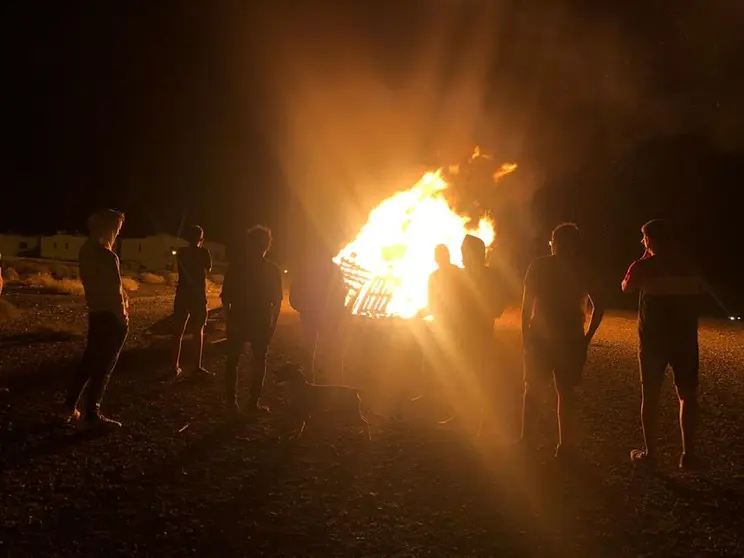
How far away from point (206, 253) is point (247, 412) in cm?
223

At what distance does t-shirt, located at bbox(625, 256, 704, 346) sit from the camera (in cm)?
466

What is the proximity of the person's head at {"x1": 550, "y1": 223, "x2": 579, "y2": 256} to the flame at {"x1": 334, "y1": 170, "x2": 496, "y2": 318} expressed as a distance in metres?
7.69

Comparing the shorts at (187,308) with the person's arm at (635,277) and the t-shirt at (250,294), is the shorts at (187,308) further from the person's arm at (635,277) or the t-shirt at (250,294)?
the person's arm at (635,277)

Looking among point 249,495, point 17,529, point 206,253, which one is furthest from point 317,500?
point 206,253

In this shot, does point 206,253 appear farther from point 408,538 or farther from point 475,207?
point 475,207

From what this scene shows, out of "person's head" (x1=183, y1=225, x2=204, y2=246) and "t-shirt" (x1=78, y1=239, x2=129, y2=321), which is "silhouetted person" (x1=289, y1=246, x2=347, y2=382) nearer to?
"person's head" (x1=183, y1=225, x2=204, y2=246)

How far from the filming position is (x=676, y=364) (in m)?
4.66

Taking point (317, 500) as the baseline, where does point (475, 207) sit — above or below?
above

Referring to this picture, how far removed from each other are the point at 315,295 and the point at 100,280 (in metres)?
2.19

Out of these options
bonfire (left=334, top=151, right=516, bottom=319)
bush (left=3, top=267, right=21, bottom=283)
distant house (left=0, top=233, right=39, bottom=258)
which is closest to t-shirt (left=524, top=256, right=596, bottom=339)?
bonfire (left=334, top=151, right=516, bottom=319)

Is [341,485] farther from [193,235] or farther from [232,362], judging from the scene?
[193,235]

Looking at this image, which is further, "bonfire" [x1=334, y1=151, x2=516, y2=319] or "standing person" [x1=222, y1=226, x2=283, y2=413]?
"bonfire" [x1=334, y1=151, x2=516, y2=319]

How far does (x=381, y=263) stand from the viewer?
13.4 m

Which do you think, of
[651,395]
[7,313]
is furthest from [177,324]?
[7,313]
